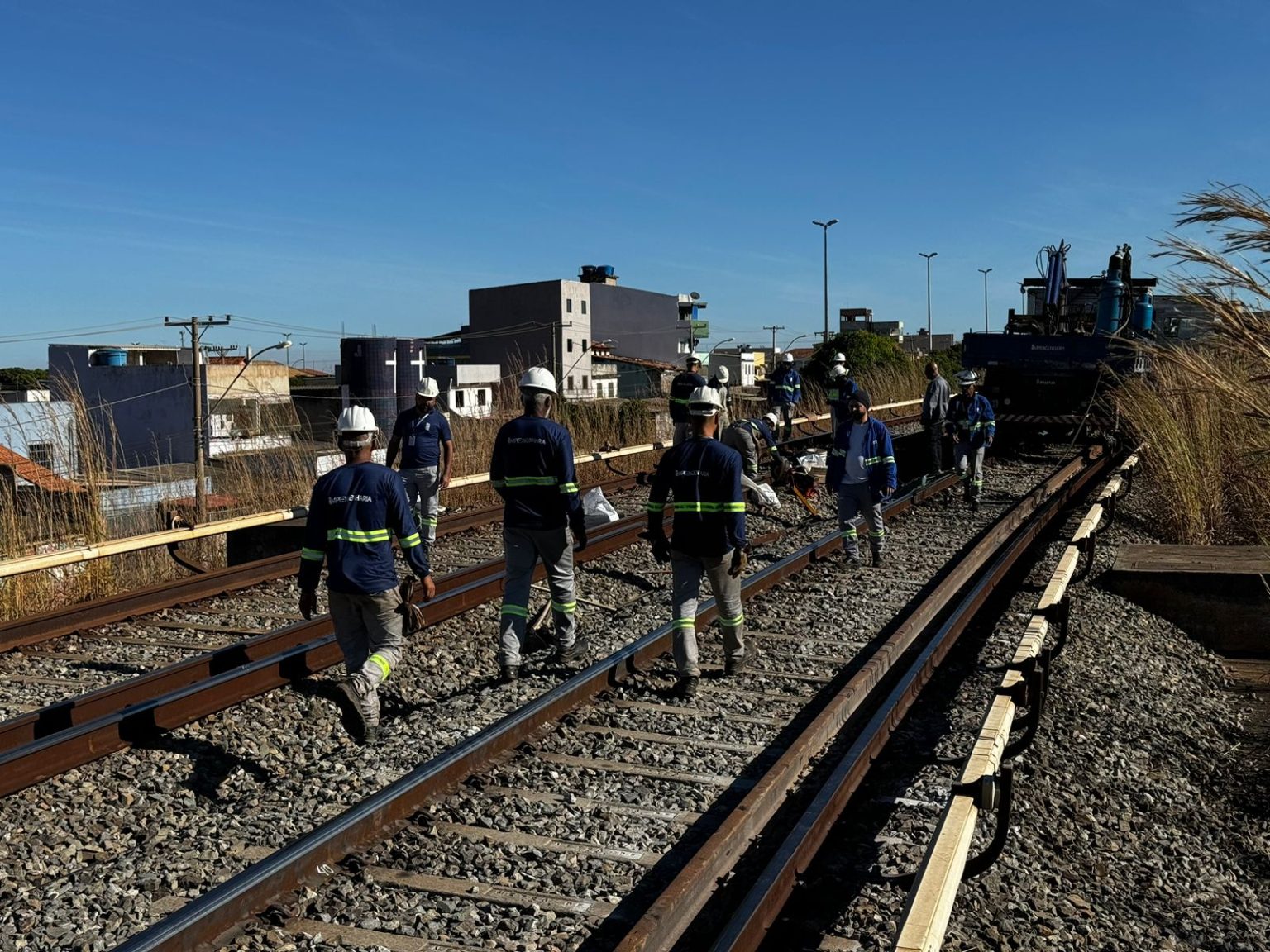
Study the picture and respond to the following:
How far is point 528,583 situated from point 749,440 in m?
4.73

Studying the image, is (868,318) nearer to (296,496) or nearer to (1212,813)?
(296,496)

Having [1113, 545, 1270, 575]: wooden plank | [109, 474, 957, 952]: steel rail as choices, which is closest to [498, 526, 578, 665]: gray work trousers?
[109, 474, 957, 952]: steel rail

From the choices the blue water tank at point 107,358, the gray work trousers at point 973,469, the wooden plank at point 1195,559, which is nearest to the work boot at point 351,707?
the wooden plank at point 1195,559

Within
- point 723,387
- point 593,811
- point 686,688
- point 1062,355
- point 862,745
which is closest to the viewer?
point 593,811

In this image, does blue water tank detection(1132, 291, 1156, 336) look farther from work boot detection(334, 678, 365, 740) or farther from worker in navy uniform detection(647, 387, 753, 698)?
work boot detection(334, 678, 365, 740)

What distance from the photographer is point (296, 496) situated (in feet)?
47.4

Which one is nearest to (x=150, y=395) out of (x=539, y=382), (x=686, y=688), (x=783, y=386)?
(x=783, y=386)

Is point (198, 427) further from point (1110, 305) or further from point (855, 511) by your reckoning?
point (1110, 305)

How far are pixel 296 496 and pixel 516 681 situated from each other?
25.9ft

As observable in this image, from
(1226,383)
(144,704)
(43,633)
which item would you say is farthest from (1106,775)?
(43,633)

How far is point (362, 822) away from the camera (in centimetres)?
492

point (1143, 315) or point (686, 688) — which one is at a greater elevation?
point (1143, 315)

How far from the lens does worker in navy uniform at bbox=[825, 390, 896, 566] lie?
11.5 metres

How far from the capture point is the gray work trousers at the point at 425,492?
11445 mm
